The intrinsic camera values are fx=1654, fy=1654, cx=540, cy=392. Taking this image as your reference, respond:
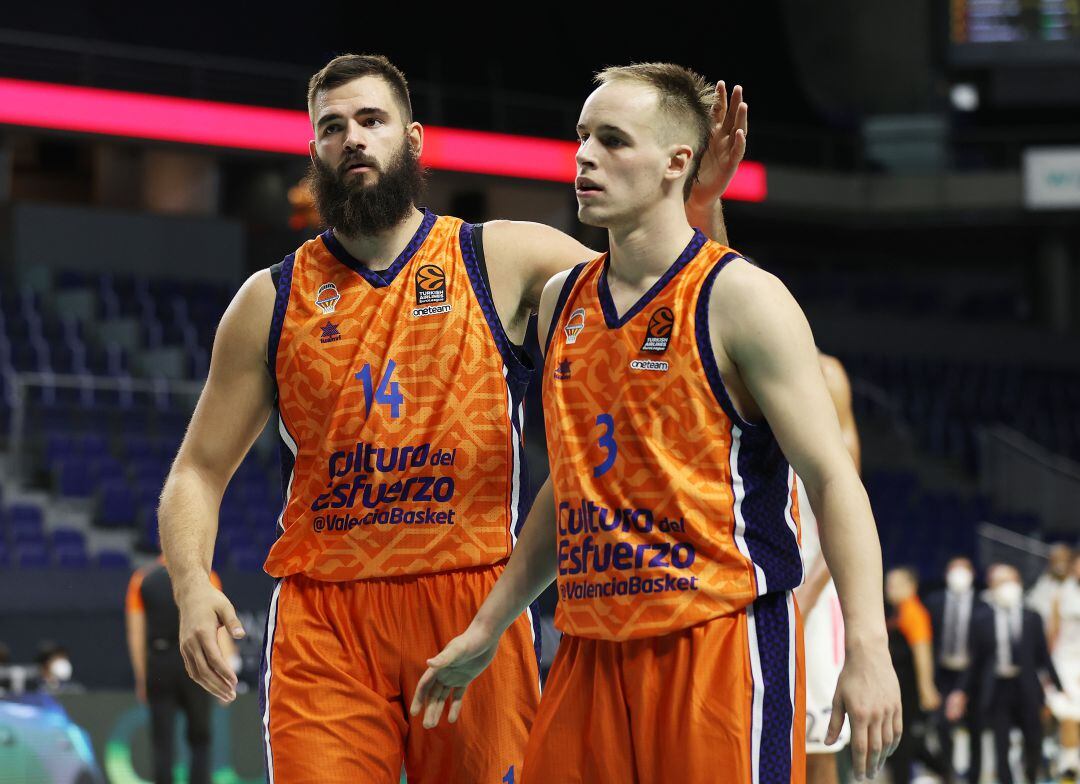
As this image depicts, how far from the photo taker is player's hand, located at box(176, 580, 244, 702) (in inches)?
132

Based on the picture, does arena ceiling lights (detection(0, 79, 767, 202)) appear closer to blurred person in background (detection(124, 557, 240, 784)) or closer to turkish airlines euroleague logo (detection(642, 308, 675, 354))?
blurred person in background (detection(124, 557, 240, 784))

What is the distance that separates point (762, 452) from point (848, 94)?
23421mm

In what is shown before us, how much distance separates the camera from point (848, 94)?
25.6 metres

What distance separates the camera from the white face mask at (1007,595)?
11.9 meters

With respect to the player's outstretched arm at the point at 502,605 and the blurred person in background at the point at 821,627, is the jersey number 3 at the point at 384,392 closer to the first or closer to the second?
the player's outstretched arm at the point at 502,605

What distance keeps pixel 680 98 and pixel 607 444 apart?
0.68m

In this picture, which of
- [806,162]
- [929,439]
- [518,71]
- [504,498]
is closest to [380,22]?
[518,71]

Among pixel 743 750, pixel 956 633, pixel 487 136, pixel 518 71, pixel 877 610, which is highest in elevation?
pixel 518 71

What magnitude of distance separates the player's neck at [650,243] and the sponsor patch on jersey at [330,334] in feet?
2.58

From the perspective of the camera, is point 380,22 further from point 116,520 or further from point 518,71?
point 116,520

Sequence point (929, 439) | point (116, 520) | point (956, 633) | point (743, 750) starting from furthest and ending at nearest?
point (929, 439), point (116, 520), point (956, 633), point (743, 750)

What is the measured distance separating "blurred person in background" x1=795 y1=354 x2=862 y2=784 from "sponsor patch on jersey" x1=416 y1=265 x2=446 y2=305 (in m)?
1.96

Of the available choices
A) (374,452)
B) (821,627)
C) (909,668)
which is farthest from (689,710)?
(909,668)

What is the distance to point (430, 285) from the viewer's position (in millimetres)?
3721
